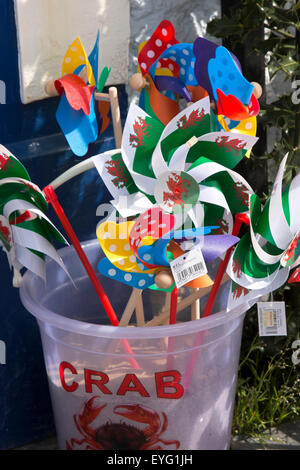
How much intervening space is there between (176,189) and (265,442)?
2.13 feet

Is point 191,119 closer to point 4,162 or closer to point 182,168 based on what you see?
point 182,168

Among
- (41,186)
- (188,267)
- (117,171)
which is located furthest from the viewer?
(41,186)

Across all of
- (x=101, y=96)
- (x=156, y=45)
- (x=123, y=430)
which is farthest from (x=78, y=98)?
(x=123, y=430)

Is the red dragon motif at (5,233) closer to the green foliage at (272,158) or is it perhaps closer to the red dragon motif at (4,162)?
the red dragon motif at (4,162)

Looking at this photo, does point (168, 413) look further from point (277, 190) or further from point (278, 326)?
point (277, 190)

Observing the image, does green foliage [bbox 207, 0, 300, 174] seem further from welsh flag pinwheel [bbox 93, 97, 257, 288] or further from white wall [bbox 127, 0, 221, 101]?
welsh flag pinwheel [bbox 93, 97, 257, 288]

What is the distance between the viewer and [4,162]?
1.06 metres

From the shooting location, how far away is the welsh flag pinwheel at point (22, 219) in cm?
107

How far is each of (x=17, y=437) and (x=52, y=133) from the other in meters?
0.60

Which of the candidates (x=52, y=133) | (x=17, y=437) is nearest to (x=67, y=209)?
(x=52, y=133)

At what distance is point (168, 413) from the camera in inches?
45.4

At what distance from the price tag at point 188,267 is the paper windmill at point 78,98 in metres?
0.26

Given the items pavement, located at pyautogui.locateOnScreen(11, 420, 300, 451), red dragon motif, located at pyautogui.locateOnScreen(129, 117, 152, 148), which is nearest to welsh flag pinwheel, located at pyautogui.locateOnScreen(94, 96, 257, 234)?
red dragon motif, located at pyautogui.locateOnScreen(129, 117, 152, 148)

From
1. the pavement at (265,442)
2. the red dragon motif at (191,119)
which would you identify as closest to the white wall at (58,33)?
the red dragon motif at (191,119)
